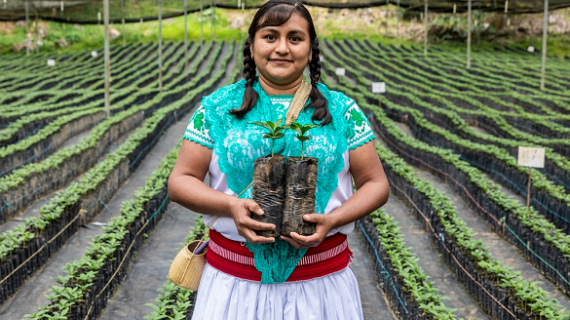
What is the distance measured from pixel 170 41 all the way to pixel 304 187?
1536 inches

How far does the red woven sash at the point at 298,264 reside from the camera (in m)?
1.99

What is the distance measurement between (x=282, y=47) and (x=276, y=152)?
33 centimetres

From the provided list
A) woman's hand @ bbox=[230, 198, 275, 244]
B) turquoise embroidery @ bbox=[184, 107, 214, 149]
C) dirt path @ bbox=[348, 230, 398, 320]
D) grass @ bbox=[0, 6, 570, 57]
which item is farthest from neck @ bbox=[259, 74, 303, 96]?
grass @ bbox=[0, 6, 570, 57]

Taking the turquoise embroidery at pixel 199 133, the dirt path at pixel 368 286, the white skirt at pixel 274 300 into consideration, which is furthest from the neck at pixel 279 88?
the dirt path at pixel 368 286

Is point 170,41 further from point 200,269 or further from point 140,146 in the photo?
point 200,269

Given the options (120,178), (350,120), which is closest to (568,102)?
(120,178)

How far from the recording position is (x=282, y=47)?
1953mm

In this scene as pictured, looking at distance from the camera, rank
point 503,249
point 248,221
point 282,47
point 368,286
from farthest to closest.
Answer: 1. point 503,249
2. point 368,286
3. point 282,47
4. point 248,221

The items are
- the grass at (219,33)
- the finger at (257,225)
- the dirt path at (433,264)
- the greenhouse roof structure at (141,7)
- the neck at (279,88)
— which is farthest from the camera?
the grass at (219,33)

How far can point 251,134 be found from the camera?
1.96 metres

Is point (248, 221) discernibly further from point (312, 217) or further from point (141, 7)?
point (141, 7)

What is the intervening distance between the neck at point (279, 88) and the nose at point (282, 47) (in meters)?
0.13

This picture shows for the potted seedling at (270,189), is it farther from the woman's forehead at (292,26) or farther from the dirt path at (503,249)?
the dirt path at (503,249)

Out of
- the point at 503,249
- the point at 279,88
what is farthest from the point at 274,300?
the point at 503,249
